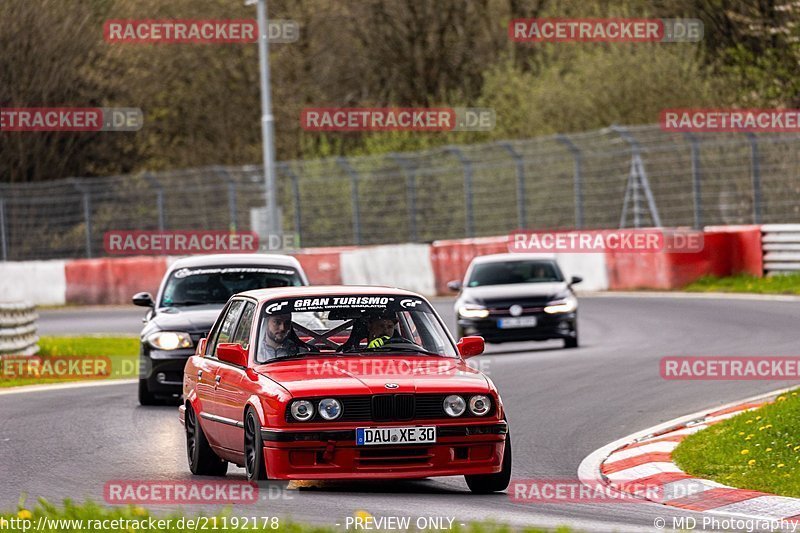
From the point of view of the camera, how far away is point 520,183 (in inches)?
1407

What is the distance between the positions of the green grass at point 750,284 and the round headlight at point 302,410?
1929 cm

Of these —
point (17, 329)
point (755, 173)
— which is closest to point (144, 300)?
point (17, 329)

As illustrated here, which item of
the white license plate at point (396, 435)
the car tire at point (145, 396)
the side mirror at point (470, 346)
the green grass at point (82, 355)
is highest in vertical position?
the side mirror at point (470, 346)

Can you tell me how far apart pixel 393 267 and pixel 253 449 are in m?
25.0

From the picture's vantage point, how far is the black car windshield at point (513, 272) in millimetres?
23750

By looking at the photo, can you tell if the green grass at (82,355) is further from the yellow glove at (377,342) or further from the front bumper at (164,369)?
the yellow glove at (377,342)

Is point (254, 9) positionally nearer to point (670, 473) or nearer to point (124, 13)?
point (124, 13)

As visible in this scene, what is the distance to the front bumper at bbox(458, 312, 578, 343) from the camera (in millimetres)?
→ 22250

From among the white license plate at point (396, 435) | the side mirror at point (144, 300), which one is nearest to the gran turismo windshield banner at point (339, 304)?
the white license plate at point (396, 435)

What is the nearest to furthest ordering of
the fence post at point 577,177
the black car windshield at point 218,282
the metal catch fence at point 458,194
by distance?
the black car windshield at point 218,282 → the metal catch fence at point 458,194 → the fence post at point 577,177

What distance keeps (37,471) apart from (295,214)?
28.0 metres

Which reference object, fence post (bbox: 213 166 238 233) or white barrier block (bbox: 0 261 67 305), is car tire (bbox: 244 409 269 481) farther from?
fence post (bbox: 213 166 238 233)

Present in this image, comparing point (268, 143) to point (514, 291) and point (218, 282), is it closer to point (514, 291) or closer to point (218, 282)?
point (514, 291)

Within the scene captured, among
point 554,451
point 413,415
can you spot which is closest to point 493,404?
point 413,415
